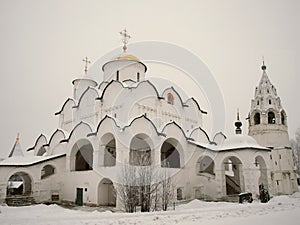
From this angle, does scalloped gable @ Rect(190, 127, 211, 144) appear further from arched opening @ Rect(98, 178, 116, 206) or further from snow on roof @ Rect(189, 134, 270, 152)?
arched opening @ Rect(98, 178, 116, 206)

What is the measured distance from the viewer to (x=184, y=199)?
51.6 feet

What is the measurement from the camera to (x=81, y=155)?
722 inches

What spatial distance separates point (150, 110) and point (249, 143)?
21.5 ft

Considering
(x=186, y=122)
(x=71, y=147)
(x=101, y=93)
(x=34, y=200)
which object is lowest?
(x=34, y=200)

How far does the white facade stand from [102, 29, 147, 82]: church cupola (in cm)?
8

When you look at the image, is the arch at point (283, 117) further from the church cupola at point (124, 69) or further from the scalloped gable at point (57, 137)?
the scalloped gable at point (57, 137)

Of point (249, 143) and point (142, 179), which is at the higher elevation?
point (249, 143)

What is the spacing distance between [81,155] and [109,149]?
9.15 ft

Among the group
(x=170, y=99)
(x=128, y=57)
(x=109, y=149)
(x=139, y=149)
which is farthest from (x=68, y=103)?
(x=170, y=99)

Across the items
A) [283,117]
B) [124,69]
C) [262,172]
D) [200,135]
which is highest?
[124,69]

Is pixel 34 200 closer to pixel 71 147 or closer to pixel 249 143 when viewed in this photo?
pixel 71 147

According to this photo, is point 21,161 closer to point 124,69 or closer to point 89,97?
point 89,97

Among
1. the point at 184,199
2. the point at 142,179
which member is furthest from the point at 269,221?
the point at 184,199

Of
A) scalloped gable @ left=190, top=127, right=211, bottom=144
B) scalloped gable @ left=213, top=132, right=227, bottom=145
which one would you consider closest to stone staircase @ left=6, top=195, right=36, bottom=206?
scalloped gable @ left=190, top=127, right=211, bottom=144
